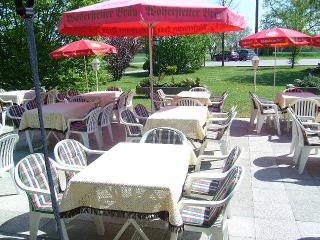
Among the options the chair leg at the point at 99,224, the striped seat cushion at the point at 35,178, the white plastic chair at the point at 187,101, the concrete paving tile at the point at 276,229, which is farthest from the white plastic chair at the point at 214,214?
the white plastic chair at the point at 187,101

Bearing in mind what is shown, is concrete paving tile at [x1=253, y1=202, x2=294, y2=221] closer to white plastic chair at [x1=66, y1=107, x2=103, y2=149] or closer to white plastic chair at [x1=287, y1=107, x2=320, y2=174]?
white plastic chair at [x1=287, y1=107, x2=320, y2=174]

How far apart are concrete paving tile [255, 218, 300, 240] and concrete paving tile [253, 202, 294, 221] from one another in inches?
4.1

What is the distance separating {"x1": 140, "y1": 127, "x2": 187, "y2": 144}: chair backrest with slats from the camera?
4883 millimetres

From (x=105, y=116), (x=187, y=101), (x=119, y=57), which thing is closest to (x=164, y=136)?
(x=105, y=116)

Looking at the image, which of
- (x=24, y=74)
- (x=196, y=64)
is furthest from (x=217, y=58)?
(x=24, y=74)

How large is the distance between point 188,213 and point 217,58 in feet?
131

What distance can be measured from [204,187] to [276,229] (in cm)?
95

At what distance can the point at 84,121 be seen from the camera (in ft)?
24.7

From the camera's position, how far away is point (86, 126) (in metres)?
7.32

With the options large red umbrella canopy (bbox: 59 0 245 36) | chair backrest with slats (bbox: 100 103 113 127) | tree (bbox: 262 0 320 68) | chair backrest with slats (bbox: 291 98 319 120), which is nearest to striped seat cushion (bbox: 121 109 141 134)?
chair backrest with slats (bbox: 100 103 113 127)

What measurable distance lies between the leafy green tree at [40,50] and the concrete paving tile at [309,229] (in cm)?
1116

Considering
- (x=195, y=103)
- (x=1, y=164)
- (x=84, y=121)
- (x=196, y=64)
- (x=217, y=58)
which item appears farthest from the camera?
(x=217, y=58)

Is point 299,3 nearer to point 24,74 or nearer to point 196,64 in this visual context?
point 196,64

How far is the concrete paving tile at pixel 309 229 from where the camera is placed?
396cm
